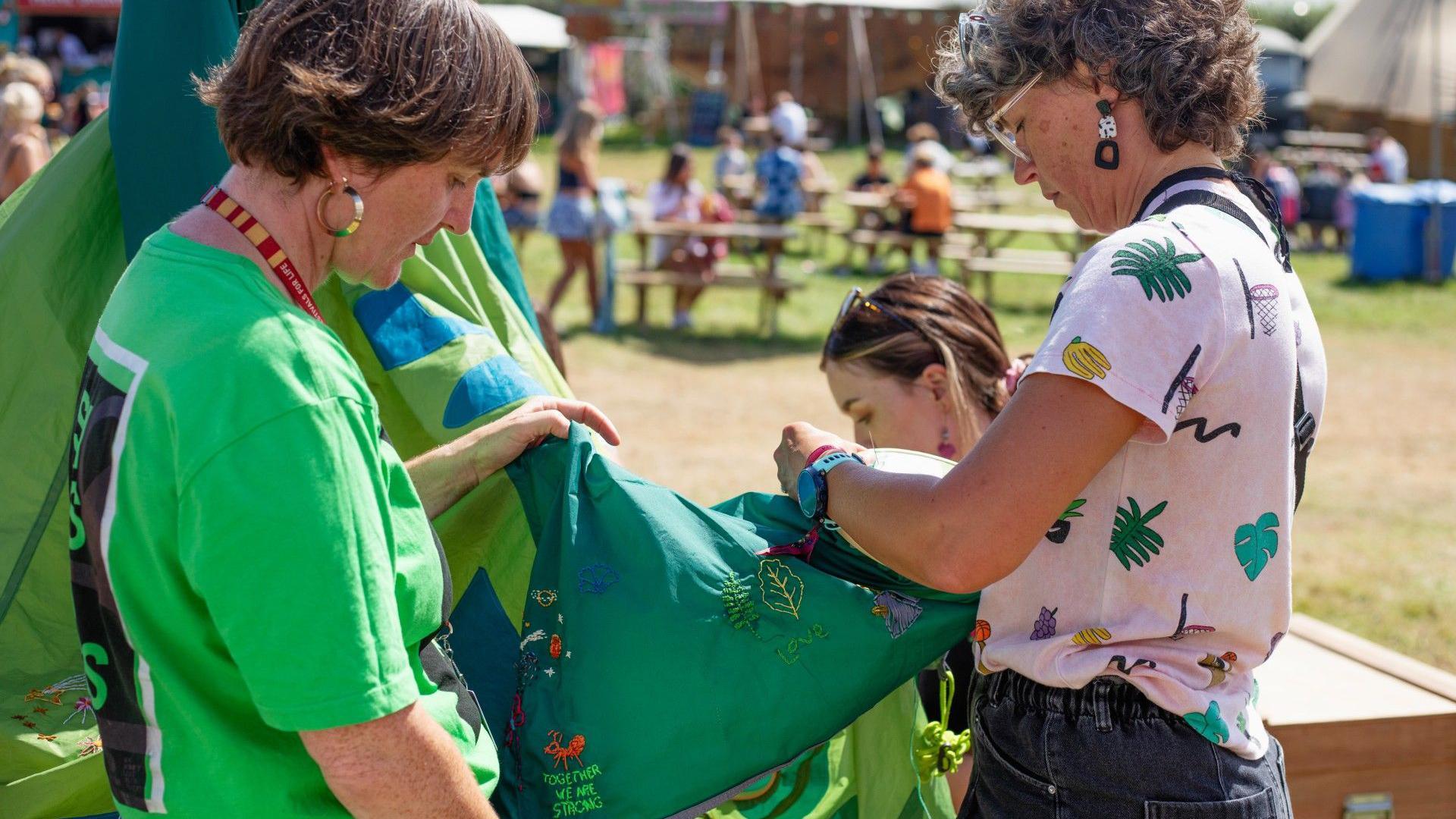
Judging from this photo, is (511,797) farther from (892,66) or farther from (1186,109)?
(892,66)

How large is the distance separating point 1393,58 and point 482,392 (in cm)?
2077

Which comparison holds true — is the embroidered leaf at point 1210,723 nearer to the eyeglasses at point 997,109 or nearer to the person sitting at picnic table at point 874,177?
the eyeglasses at point 997,109

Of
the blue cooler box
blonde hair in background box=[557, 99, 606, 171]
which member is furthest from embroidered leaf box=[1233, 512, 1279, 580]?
the blue cooler box

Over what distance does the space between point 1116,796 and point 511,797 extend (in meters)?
0.82

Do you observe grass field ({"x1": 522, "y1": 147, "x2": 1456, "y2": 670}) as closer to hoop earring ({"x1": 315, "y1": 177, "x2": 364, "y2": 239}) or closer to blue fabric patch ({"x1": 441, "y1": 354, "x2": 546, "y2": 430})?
blue fabric patch ({"x1": 441, "y1": 354, "x2": 546, "y2": 430})

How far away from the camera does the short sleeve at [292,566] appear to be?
116cm

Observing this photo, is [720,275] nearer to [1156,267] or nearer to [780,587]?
[780,587]

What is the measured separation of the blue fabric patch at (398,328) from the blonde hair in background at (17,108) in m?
6.24

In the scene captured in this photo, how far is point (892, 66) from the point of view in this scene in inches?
1173

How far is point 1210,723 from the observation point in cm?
155

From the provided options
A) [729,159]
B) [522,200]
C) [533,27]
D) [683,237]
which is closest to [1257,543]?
[683,237]

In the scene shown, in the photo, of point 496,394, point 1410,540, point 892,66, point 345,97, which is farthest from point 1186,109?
point 892,66

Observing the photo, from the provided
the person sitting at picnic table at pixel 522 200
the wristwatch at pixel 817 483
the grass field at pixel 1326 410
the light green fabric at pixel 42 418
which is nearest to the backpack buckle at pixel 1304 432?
the wristwatch at pixel 817 483

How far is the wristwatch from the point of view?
1686 mm
